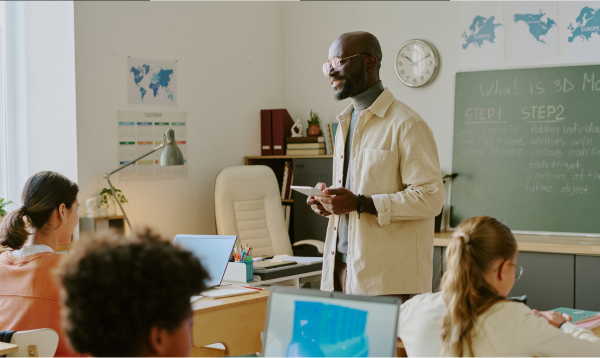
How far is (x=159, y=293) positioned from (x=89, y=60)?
10.5ft

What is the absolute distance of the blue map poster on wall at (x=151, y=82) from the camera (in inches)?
151

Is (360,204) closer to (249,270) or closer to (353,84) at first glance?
(353,84)

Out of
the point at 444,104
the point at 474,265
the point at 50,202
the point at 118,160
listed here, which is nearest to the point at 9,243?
the point at 50,202

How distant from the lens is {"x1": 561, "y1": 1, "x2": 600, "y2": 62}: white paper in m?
3.51

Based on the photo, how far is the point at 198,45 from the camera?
14.0 feet

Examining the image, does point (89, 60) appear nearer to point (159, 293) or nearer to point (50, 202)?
point (50, 202)

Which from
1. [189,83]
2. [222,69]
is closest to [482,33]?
[222,69]

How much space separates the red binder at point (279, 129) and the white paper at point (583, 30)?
87.4 inches

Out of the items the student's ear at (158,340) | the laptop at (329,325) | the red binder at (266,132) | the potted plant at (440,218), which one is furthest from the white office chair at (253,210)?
the student's ear at (158,340)

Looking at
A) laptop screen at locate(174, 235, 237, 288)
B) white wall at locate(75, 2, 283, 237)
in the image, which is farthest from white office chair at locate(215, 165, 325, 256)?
laptop screen at locate(174, 235, 237, 288)

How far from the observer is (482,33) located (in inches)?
154

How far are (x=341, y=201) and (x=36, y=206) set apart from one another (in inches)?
43.4

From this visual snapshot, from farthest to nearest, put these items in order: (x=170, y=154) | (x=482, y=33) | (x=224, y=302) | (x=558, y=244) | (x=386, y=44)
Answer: (x=386, y=44)
(x=482, y=33)
(x=170, y=154)
(x=558, y=244)
(x=224, y=302)

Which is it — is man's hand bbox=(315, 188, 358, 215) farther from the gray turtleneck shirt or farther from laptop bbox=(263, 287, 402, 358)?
laptop bbox=(263, 287, 402, 358)
